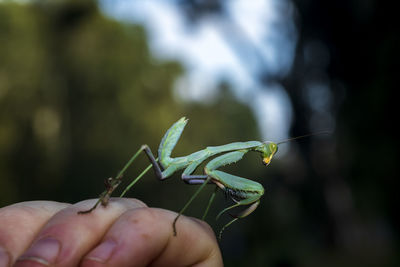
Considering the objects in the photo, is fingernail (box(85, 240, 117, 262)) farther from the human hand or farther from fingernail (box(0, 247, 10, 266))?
fingernail (box(0, 247, 10, 266))

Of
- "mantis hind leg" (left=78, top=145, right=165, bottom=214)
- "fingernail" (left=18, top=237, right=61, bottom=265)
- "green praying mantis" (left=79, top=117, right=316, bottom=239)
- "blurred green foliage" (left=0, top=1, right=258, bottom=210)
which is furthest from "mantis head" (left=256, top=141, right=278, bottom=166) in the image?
"blurred green foliage" (left=0, top=1, right=258, bottom=210)

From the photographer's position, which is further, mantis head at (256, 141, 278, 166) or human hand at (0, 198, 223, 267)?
mantis head at (256, 141, 278, 166)

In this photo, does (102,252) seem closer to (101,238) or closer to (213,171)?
(101,238)

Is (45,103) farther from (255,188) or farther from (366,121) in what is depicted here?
(255,188)

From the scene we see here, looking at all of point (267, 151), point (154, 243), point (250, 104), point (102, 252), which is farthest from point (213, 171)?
point (250, 104)

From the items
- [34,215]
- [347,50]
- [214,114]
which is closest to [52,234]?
[34,215]

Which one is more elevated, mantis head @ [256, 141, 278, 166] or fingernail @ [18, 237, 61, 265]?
fingernail @ [18, 237, 61, 265]

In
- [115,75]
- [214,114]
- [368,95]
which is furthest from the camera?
[214,114]
